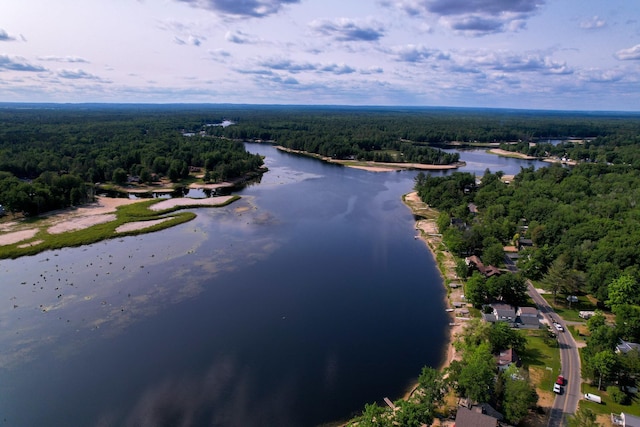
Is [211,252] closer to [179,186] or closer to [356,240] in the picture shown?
[356,240]

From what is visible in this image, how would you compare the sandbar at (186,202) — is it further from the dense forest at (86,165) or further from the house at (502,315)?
the house at (502,315)

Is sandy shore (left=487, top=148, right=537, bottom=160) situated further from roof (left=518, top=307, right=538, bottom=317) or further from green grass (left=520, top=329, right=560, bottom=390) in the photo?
green grass (left=520, top=329, right=560, bottom=390)

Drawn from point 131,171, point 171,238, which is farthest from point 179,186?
point 171,238

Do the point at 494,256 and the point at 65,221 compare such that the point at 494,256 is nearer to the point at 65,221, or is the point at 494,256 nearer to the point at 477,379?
the point at 477,379

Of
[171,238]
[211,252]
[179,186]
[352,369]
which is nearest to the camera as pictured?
[352,369]

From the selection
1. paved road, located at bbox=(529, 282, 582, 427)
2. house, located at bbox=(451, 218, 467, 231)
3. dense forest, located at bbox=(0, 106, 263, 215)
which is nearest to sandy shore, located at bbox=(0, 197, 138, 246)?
dense forest, located at bbox=(0, 106, 263, 215)

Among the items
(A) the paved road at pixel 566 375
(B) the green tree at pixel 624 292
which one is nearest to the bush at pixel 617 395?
(A) the paved road at pixel 566 375
